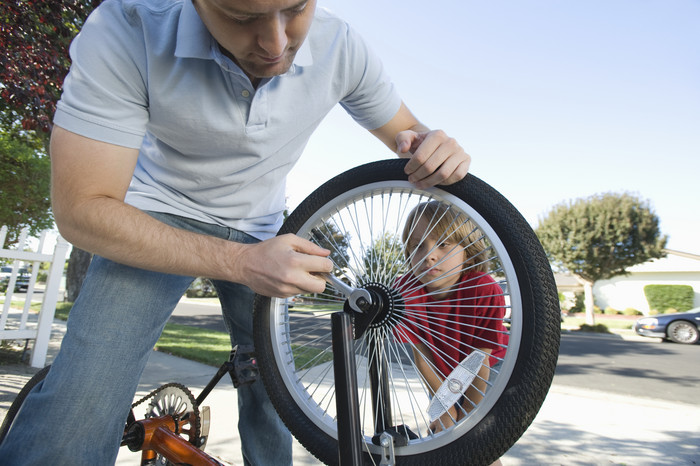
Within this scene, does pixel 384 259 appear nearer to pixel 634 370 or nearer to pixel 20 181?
pixel 634 370

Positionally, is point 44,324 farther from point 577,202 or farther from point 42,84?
point 577,202

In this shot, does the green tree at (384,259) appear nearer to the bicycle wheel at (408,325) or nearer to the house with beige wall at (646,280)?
the bicycle wheel at (408,325)

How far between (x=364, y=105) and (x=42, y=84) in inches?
137

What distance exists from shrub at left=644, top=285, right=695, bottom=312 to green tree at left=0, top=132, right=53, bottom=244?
31032mm

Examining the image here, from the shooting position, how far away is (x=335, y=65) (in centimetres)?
146

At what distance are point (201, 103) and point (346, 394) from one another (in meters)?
0.89

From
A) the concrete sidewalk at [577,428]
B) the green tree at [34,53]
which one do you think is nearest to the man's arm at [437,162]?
the concrete sidewalk at [577,428]

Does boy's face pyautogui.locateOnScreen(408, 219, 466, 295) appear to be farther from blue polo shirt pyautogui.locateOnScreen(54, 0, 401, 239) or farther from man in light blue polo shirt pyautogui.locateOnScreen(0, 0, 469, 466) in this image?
blue polo shirt pyautogui.locateOnScreen(54, 0, 401, 239)

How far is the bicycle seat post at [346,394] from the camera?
96cm

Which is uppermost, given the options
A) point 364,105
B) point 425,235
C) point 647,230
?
point 647,230

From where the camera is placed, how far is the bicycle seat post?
0.96 m

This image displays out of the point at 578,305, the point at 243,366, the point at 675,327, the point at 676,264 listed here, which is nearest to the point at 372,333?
the point at 243,366

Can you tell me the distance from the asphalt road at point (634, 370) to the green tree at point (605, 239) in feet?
31.2

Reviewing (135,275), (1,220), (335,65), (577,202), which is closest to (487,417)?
(135,275)
